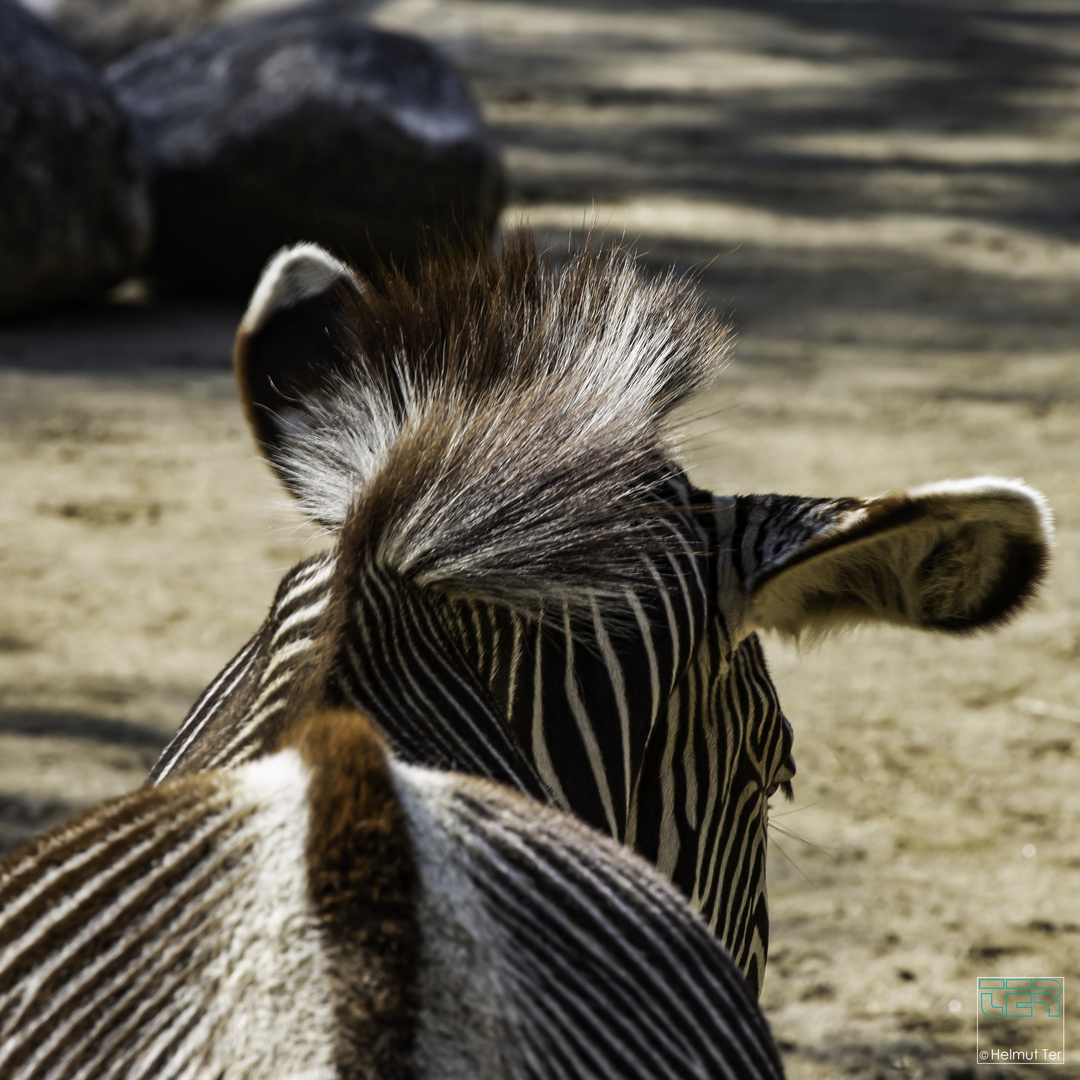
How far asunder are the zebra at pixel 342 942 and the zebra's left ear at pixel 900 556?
1.60ft

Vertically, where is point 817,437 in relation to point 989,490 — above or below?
below

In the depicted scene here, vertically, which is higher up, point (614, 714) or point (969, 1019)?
point (614, 714)

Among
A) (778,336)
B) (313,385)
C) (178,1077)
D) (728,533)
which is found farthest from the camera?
(778,336)

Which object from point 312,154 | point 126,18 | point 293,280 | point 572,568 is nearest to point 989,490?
point 572,568

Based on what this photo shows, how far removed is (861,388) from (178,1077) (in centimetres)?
619

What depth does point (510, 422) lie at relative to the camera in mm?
1237

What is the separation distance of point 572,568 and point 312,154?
636cm

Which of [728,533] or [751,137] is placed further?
[751,137]

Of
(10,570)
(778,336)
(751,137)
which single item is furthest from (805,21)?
(10,570)

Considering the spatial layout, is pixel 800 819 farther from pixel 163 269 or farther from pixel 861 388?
pixel 163 269

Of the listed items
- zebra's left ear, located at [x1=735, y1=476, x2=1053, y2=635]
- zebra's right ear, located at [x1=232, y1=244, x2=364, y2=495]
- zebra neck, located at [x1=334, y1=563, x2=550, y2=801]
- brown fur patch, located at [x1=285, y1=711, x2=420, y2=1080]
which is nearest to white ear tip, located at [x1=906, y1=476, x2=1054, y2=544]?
zebra's left ear, located at [x1=735, y1=476, x2=1053, y2=635]

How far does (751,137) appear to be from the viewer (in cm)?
1006
